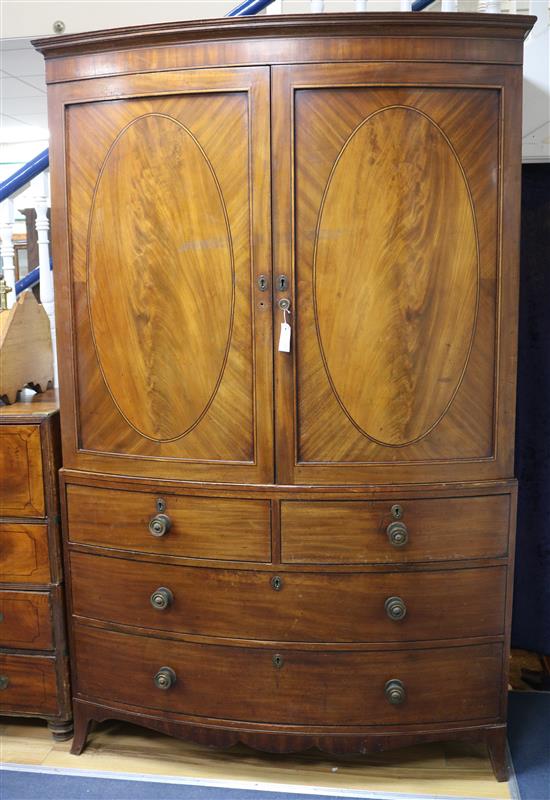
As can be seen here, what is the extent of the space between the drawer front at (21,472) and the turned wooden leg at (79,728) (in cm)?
57

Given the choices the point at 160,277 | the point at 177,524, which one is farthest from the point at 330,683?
the point at 160,277

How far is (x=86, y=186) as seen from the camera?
6.07ft

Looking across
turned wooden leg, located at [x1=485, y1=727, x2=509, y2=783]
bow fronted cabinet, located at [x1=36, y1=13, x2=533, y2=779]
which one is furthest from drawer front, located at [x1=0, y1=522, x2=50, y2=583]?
turned wooden leg, located at [x1=485, y1=727, x2=509, y2=783]

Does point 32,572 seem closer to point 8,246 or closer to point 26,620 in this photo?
point 26,620

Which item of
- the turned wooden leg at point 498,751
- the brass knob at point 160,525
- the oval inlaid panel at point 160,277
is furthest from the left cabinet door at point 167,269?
the turned wooden leg at point 498,751

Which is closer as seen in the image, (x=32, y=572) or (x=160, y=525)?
(x=160, y=525)

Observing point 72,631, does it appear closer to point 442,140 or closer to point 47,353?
point 47,353

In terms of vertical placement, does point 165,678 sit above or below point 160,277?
below

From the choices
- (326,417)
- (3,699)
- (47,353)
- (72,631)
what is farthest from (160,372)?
(3,699)

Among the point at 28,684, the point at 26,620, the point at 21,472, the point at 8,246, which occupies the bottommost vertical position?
the point at 28,684

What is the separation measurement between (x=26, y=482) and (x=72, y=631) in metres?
0.43

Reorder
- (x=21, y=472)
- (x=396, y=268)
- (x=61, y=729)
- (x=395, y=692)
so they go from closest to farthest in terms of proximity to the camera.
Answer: (x=396, y=268)
(x=395, y=692)
(x=21, y=472)
(x=61, y=729)

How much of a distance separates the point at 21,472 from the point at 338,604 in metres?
0.93

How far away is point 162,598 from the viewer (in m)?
1.90
